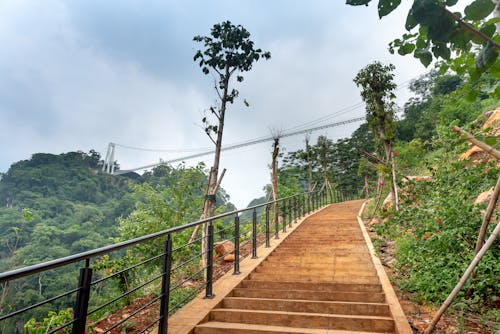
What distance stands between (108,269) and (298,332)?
5124 mm

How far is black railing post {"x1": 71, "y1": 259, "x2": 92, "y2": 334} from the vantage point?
65.8 inches

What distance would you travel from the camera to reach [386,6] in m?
1.03

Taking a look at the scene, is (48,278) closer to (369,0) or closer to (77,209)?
(77,209)

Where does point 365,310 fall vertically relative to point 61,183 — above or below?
below

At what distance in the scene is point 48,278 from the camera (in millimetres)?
18891

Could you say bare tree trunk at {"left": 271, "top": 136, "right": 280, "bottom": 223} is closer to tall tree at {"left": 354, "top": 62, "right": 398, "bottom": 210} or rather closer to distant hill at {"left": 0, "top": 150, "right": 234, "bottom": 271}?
tall tree at {"left": 354, "top": 62, "right": 398, "bottom": 210}

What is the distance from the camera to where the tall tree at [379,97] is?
8233 millimetres

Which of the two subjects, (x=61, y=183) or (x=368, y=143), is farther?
(x=61, y=183)

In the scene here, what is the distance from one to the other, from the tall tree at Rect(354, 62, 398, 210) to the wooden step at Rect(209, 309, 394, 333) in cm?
628

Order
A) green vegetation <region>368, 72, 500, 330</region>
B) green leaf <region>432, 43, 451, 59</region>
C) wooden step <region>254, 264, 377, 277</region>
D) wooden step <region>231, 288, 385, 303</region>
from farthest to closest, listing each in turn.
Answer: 1. wooden step <region>254, 264, 377, 277</region>
2. wooden step <region>231, 288, 385, 303</region>
3. green vegetation <region>368, 72, 500, 330</region>
4. green leaf <region>432, 43, 451, 59</region>

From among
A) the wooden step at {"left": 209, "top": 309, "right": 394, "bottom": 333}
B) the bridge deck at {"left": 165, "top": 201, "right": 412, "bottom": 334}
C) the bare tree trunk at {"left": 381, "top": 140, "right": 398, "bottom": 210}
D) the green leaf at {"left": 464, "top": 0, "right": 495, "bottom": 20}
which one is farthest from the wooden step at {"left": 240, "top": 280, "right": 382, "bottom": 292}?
the bare tree trunk at {"left": 381, "top": 140, "right": 398, "bottom": 210}

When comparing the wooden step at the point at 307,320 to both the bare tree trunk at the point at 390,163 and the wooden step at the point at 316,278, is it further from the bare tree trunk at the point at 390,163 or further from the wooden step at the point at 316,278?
the bare tree trunk at the point at 390,163

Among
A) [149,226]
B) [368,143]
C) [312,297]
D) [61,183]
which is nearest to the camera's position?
[312,297]

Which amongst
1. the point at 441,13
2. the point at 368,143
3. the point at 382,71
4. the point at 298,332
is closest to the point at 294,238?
the point at 298,332
